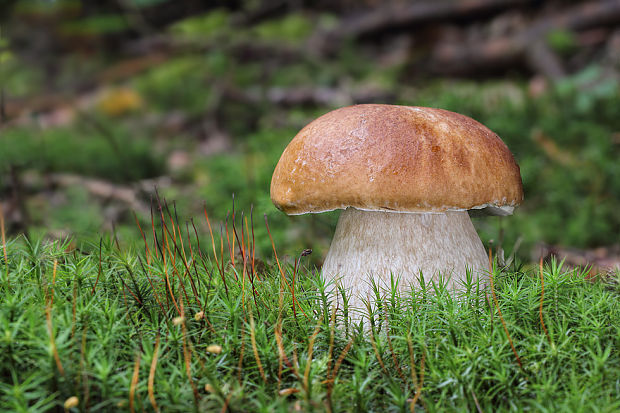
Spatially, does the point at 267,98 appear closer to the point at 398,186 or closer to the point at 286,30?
the point at 286,30

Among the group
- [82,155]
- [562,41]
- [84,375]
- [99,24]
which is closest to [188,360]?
[84,375]

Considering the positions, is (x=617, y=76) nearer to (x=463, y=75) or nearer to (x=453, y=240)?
(x=463, y=75)

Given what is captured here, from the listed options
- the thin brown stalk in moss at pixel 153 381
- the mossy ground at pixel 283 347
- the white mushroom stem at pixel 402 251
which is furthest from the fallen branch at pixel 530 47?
the thin brown stalk in moss at pixel 153 381

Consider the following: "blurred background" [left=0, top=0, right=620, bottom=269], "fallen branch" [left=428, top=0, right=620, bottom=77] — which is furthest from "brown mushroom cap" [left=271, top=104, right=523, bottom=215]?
"fallen branch" [left=428, top=0, right=620, bottom=77]

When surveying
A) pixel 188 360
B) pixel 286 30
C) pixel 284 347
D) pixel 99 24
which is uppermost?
pixel 99 24

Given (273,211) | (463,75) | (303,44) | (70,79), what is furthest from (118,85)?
(273,211)

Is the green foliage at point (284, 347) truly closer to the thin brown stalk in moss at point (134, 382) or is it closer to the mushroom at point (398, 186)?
the thin brown stalk in moss at point (134, 382)

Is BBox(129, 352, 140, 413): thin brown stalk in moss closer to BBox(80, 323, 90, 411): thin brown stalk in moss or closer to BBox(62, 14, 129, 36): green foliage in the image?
BBox(80, 323, 90, 411): thin brown stalk in moss
